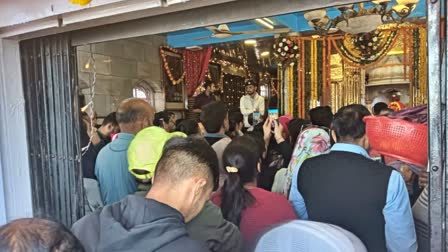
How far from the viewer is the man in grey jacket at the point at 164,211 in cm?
101

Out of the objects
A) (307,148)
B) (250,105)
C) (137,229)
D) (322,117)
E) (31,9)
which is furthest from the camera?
(250,105)

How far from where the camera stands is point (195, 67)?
7.89 meters

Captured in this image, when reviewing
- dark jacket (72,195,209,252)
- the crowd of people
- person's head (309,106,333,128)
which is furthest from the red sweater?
person's head (309,106,333,128)

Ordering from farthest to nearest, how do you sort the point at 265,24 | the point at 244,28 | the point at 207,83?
the point at 207,83 → the point at 265,24 → the point at 244,28

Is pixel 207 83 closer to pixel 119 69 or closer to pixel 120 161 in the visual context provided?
pixel 119 69

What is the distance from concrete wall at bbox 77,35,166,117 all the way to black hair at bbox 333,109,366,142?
4360 mm

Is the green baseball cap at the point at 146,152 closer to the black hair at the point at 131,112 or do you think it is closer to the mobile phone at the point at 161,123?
the black hair at the point at 131,112

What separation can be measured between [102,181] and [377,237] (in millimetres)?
1685

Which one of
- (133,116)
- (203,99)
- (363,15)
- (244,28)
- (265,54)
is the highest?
(265,54)

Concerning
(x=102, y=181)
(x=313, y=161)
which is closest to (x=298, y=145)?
(x=313, y=161)

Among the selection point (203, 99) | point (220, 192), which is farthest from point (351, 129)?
point (203, 99)

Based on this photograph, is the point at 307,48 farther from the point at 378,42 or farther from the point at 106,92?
the point at 106,92

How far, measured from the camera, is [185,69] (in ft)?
24.9

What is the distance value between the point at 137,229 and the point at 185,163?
285mm
